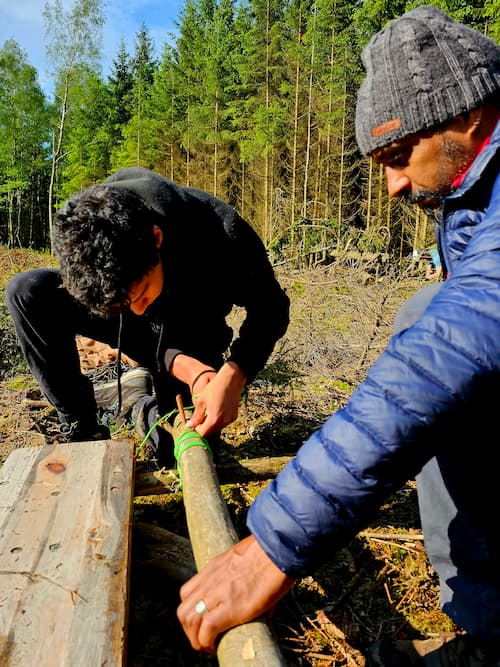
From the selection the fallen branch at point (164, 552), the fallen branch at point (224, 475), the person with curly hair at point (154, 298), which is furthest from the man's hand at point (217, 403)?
the fallen branch at point (164, 552)

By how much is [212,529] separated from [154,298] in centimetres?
128

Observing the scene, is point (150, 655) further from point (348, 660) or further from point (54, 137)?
point (54, 137)

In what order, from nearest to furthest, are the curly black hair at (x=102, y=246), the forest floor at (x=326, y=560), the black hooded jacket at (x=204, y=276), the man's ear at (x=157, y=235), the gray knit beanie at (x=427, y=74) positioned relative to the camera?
the gray knit beanie at (x=427, y=74) → the forest floor at (x=326, y=560) → the curly black hair at (x=102, y=246) → the man's ear at (x=157, y=235) → the black hooded jacket at (x=204, y=276)

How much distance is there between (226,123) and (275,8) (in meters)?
5.33

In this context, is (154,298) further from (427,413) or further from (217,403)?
(427,413)

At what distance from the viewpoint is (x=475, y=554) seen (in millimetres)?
1318

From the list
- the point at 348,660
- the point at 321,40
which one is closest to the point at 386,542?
the point at 348,660

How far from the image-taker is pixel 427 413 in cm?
93

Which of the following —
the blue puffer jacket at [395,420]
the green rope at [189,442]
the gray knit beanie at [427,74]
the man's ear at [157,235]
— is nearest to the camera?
the blue puffer jacket at [395,420]

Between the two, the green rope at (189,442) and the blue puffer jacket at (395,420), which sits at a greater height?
the blue puffer jacket at (395,420)

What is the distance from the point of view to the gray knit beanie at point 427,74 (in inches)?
53.5

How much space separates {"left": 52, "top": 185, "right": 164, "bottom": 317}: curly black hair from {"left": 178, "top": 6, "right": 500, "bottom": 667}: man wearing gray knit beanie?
106cm

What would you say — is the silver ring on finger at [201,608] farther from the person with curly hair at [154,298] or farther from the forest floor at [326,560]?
the person with curly hair at [154,298]

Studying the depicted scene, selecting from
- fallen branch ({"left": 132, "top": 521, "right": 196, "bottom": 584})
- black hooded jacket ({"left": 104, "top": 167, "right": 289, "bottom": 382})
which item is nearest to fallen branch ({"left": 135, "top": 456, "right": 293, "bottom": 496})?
fallen branch ({"left": 132, "top": 521, "right": 196, "bottom": 584})
